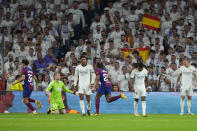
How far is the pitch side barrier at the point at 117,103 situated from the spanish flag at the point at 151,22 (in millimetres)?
4340

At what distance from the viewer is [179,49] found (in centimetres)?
2594

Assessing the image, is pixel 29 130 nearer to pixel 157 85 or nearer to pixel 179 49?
pixel 157 85

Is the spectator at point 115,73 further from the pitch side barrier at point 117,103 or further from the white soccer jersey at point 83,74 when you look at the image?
the white soccer jersey at point 83,74

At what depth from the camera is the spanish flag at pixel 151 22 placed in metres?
27.4

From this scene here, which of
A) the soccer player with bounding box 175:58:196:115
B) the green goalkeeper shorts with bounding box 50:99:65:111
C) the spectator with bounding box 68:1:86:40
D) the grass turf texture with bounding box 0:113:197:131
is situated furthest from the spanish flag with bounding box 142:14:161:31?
the grass turf texture with bounding box 0:113:197:131

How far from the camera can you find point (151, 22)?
27359mm

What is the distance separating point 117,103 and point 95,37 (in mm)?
4288

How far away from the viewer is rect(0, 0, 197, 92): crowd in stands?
25531 millimetres

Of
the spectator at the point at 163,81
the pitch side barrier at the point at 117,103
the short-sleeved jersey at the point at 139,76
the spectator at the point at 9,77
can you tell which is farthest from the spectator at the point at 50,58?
the short-sleeved jersey at the point at 139,76

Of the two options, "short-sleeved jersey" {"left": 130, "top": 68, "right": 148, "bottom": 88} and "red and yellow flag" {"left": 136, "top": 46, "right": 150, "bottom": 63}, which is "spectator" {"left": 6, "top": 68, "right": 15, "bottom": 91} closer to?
"red and yellow flag" {"left": 136, "top": 46, "right": 150, "bottom": 63}

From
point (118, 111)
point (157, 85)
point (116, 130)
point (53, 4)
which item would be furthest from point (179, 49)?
point (116, 130)

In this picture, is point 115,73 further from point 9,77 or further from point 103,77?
point 9,77

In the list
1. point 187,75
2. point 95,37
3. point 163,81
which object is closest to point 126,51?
point 95,37

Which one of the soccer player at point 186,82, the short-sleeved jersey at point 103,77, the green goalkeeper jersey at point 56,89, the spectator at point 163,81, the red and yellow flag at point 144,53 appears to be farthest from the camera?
the red and yellow flag at point 144,53
